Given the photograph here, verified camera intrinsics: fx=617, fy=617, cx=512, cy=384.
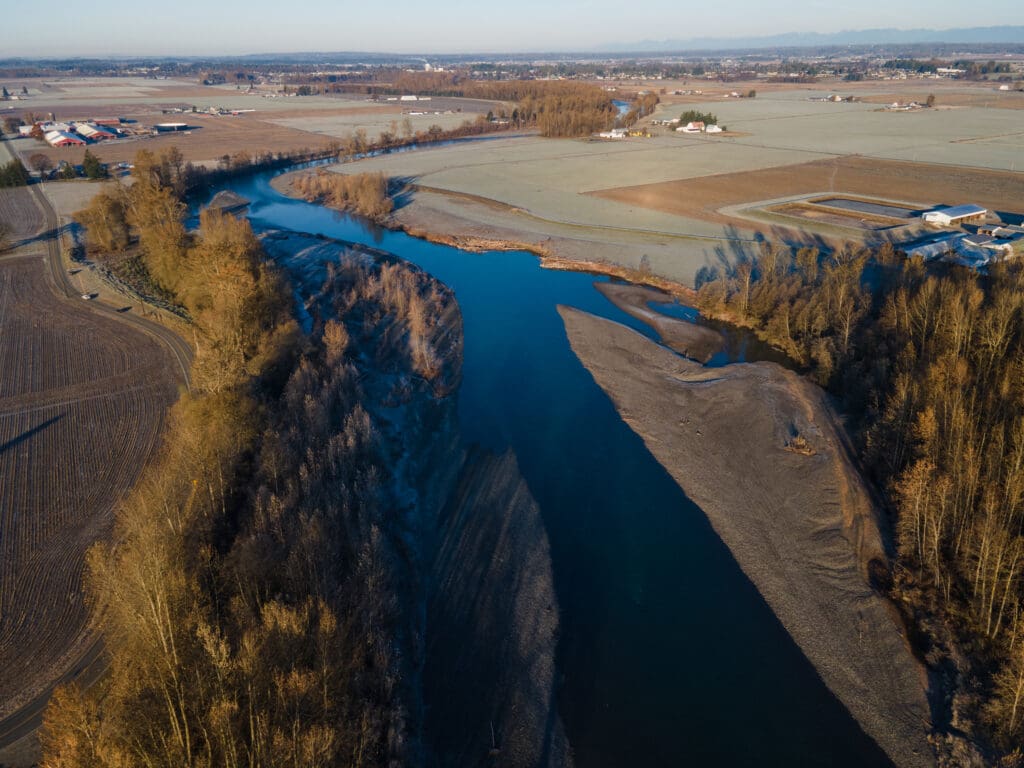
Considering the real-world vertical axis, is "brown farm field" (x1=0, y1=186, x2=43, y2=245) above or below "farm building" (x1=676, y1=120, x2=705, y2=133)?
below

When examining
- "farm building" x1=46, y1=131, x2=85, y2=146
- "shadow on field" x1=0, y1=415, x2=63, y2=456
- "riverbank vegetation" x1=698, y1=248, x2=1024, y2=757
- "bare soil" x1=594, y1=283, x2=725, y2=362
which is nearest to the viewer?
"riverbank vegetation" x1=698, y1=248, x2=1024, y2=757

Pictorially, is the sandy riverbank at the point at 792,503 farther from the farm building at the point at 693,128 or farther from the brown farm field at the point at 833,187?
the farm building at the point at 693,128

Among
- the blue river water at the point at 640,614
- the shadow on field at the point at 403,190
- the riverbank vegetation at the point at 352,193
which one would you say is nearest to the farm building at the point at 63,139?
the riverbank vegetation at the point at 352,193

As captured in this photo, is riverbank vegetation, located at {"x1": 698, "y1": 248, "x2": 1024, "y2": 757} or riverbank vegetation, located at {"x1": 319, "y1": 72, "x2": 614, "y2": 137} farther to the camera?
riverbank vegetation, located at {"x1": 319, "y1": 72, "x2": 614, "y2": 137}

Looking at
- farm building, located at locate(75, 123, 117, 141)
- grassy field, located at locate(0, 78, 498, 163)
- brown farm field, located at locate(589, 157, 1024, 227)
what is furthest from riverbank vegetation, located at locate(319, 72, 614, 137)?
farm building, located at locate(75, 123, 117, 141)

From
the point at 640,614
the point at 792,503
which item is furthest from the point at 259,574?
the point at 792,503

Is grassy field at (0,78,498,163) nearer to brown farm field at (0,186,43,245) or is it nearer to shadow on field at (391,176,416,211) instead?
brown farm field at (0,186,43,245)

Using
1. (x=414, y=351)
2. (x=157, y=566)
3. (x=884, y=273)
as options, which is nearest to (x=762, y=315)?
(x=884, y=273)
